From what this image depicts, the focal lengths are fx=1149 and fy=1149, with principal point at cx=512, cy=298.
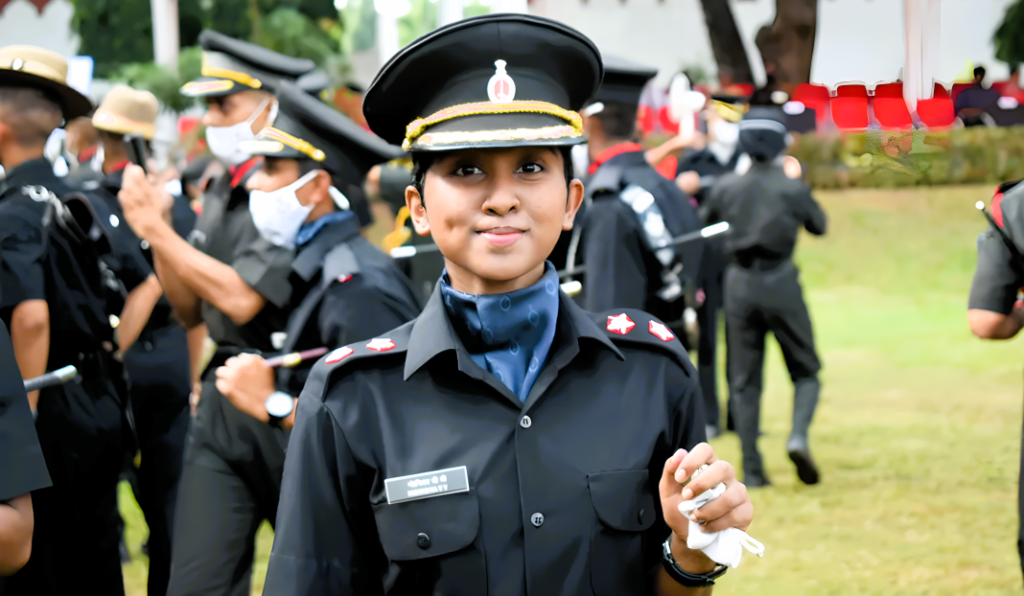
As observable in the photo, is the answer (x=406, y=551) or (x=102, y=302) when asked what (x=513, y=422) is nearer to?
(x=406, y=551)

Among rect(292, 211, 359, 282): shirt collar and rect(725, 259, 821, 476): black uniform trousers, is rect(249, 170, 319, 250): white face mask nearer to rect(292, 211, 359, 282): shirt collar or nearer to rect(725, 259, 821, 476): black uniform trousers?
rect(292, 211, 359, 282): shirt collar

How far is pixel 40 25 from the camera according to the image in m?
29.1

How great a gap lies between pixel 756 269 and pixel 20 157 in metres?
5.24

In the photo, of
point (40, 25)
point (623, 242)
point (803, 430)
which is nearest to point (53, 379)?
point (623, 242)

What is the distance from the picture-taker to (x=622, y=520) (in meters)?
2.11

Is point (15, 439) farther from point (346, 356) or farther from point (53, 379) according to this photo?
point (346, 356)

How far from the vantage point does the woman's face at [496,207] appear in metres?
2.10

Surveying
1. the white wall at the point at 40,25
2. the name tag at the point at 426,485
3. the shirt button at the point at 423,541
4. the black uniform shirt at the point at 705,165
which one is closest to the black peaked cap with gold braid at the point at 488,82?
the name tag at the point at 426,485

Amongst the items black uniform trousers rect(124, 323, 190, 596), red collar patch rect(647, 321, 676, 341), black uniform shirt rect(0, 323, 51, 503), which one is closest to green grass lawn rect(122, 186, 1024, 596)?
black uniform trousers rect(124, 323, 190, 596)

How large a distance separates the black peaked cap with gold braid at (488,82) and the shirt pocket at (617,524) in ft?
2.08

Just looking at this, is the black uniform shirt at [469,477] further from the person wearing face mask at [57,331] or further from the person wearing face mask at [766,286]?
the person wearing face mask at [766,286]

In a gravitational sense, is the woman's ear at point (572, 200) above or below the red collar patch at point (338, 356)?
above

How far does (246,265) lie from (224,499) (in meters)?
0.88

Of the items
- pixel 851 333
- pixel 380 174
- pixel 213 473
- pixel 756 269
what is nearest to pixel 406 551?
pixel 213 473
